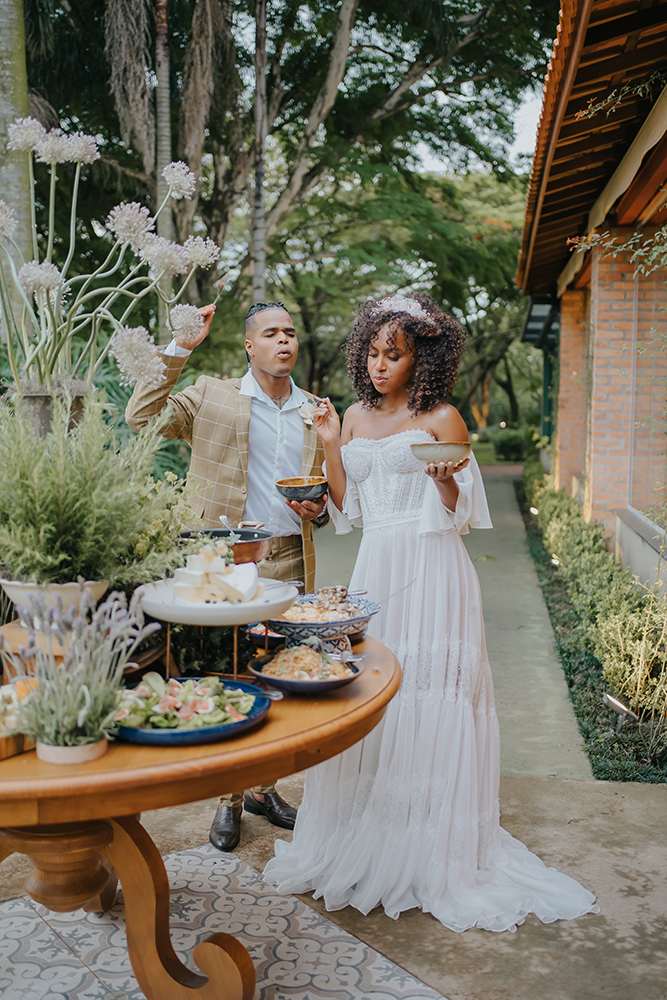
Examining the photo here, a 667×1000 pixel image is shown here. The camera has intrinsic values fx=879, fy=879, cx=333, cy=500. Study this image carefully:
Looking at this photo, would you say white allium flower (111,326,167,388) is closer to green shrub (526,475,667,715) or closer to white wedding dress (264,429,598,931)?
white wedding dress (264,429,598,931)

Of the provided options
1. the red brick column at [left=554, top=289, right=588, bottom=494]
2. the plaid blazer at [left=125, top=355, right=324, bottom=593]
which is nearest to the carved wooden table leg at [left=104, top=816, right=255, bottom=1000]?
the plaid blazer at [left=125, top=355, right=324, bottom=593]

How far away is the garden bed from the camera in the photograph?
408cm

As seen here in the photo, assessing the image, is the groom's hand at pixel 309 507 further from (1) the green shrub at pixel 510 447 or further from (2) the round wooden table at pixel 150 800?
(1) the green shrub at pixel 510 447

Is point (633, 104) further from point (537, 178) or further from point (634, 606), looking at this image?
point (634, 606)

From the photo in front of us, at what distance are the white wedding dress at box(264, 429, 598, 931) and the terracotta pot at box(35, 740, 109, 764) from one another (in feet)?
4.85

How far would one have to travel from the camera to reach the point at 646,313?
23.3 ft

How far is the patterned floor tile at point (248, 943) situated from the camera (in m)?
2.46

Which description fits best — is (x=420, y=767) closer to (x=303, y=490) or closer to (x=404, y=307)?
(x=303, y=490)

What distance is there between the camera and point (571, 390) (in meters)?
11.5

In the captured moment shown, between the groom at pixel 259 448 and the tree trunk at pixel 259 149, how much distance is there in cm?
836

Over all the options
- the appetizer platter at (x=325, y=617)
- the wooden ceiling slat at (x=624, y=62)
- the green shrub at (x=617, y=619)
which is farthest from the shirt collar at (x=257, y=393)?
the wooden ceiling slat at (x=624, y=62)

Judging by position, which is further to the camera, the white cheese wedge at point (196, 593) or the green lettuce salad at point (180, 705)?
the white cheese wedge at point (196, 593)

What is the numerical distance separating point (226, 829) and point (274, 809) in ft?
0.97

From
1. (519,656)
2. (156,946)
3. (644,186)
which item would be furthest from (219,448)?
(644,186)
